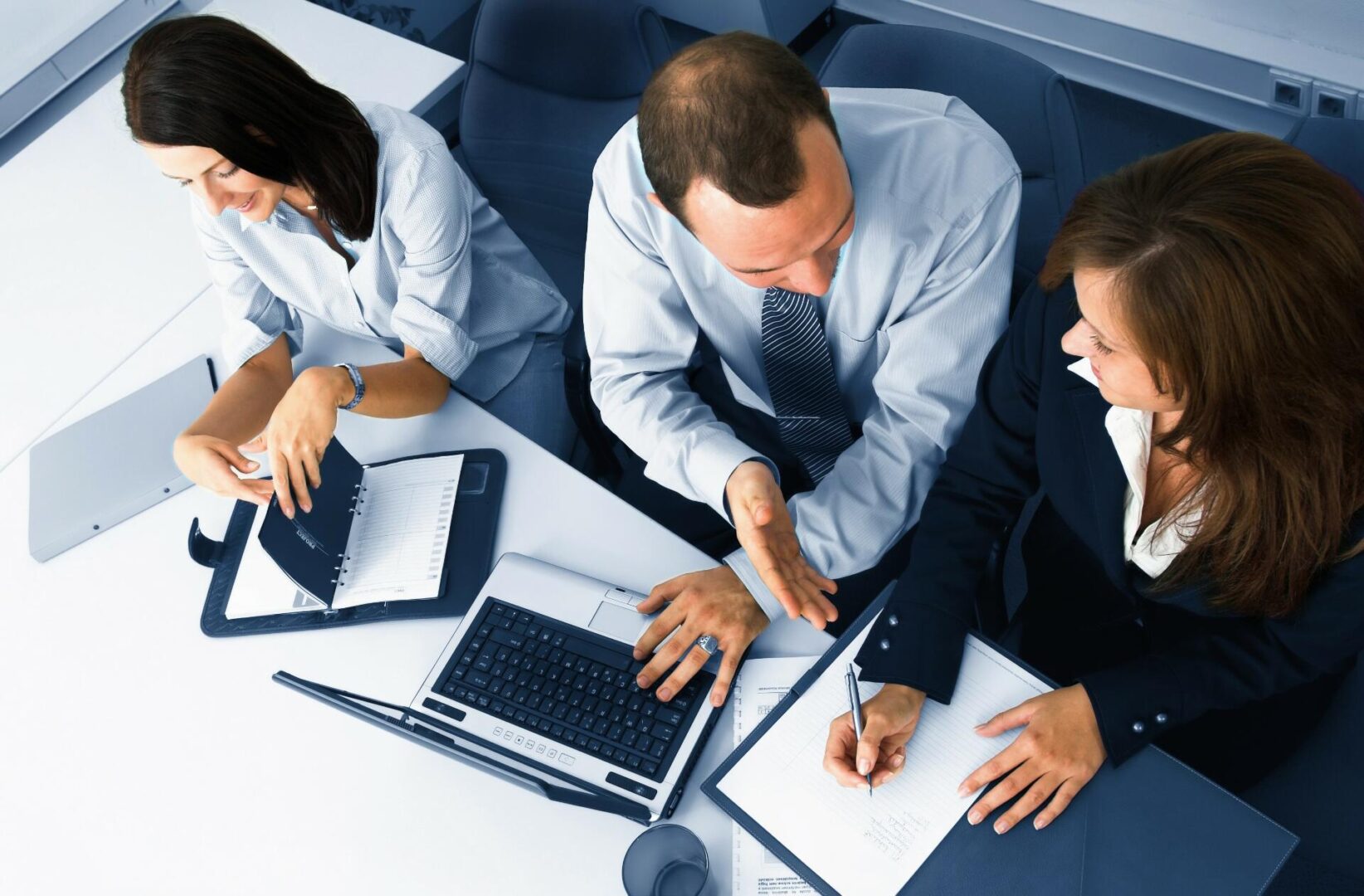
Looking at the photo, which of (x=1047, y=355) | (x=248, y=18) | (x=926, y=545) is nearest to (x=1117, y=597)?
(x=926, y=545)

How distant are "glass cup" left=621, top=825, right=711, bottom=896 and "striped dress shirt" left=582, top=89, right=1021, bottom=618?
318 millimetres

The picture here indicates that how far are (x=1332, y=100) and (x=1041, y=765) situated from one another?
1.84 metres

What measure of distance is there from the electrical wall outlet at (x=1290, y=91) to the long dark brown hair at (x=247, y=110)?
1953mm

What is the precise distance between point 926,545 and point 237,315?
1147mm

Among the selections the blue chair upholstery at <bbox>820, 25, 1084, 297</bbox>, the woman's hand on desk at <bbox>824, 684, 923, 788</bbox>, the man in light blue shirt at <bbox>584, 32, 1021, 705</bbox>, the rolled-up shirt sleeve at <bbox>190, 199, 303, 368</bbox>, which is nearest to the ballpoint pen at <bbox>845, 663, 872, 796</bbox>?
the woman's hand on desk at <bbox>824, 684, 923, 788</bbox>

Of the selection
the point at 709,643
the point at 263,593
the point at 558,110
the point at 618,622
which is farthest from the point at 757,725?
the point at 558,110

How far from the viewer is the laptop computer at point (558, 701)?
1251 mm

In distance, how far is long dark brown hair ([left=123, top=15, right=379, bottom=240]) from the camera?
1.42 m

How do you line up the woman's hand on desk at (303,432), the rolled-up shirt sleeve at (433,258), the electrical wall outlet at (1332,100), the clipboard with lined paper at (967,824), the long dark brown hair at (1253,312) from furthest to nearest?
the electrical wall outlet at (1332,100), the rolled-up shirt sleeve at (433,258), the woman's hand on desk at (303,432), the clipboard with lined paper at (967,824), the long dark brown hair at (1253,312)

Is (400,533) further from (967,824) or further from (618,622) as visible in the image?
(967,824)

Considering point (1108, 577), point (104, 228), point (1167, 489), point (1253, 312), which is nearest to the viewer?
point (1253, 312)

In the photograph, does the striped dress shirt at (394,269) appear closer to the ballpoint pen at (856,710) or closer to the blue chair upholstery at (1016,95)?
the blue chair upholstery at (1016,95)

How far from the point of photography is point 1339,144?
133 cm

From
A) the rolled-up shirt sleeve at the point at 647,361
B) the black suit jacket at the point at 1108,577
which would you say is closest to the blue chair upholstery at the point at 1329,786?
the black suit jacket at the point at 1108,577
